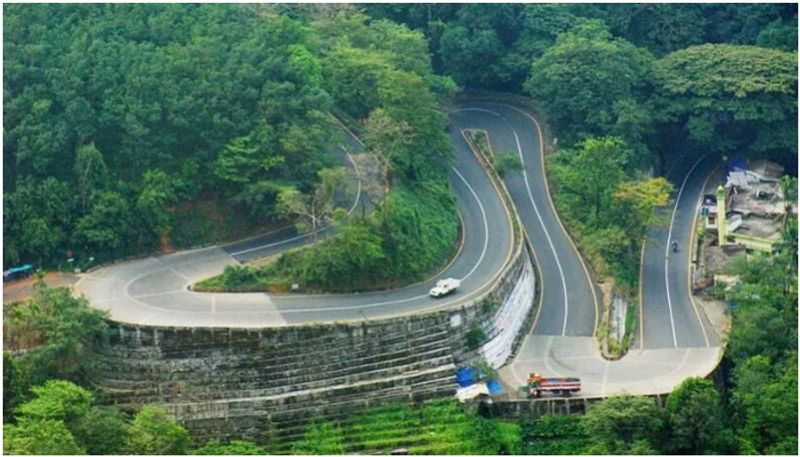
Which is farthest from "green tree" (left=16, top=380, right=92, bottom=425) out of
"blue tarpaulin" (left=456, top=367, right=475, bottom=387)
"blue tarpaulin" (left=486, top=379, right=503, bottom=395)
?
"blue tarpaulin" (left=486, top=379, right=503, bottom=395)

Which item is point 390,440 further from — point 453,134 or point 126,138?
point 453,134

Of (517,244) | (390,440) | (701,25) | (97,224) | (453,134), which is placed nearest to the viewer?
(390,440)

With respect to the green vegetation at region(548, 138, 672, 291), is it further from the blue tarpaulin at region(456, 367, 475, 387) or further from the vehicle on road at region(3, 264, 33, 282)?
the vehicle on road at region(3, 264, 33, 282)

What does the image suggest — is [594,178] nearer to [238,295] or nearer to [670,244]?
[670,244]

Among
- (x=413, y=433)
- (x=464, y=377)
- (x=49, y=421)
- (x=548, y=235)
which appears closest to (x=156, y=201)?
(x=49, y=421)

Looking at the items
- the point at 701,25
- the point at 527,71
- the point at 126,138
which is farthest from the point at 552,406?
the point at 701,25

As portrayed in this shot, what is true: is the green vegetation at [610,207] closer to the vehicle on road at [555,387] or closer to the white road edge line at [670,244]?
the white road edge line at [670,244]
